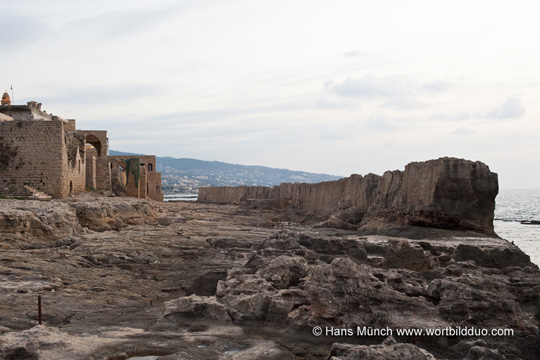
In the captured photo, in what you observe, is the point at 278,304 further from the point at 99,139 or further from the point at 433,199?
the point at 99,139

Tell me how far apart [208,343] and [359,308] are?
192 centimetres

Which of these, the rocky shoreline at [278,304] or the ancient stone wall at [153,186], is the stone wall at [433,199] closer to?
the rocky shoreline at [278,304]

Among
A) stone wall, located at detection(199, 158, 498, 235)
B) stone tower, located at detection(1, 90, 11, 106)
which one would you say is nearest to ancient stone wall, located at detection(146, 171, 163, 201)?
stone tower, located at detection(1, 90, 11, 106)

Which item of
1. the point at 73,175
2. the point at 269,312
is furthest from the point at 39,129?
the point at 269,312

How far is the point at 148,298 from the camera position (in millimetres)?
8531

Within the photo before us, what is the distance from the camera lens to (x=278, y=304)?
7.01 metres

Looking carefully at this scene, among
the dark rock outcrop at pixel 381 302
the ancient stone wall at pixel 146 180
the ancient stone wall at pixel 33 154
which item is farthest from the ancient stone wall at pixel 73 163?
the dark rock outcrop at pixel 381 302

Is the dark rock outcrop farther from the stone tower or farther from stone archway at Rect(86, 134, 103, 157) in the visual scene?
stone archway at Rect(86, 134, 103, 157)

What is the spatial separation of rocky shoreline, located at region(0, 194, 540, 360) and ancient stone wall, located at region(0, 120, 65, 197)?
7.81m

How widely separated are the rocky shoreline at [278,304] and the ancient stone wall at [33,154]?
781 centimetres

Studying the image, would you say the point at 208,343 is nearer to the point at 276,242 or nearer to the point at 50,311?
the point at 50,311

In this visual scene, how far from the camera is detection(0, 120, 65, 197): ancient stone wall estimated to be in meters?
18.9

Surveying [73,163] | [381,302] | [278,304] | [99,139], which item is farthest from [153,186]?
[381,302]

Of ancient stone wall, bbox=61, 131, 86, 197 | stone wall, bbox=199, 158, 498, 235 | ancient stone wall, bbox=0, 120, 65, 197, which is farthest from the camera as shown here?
ancient stone wall, bbox=61, 131, 86, 197
